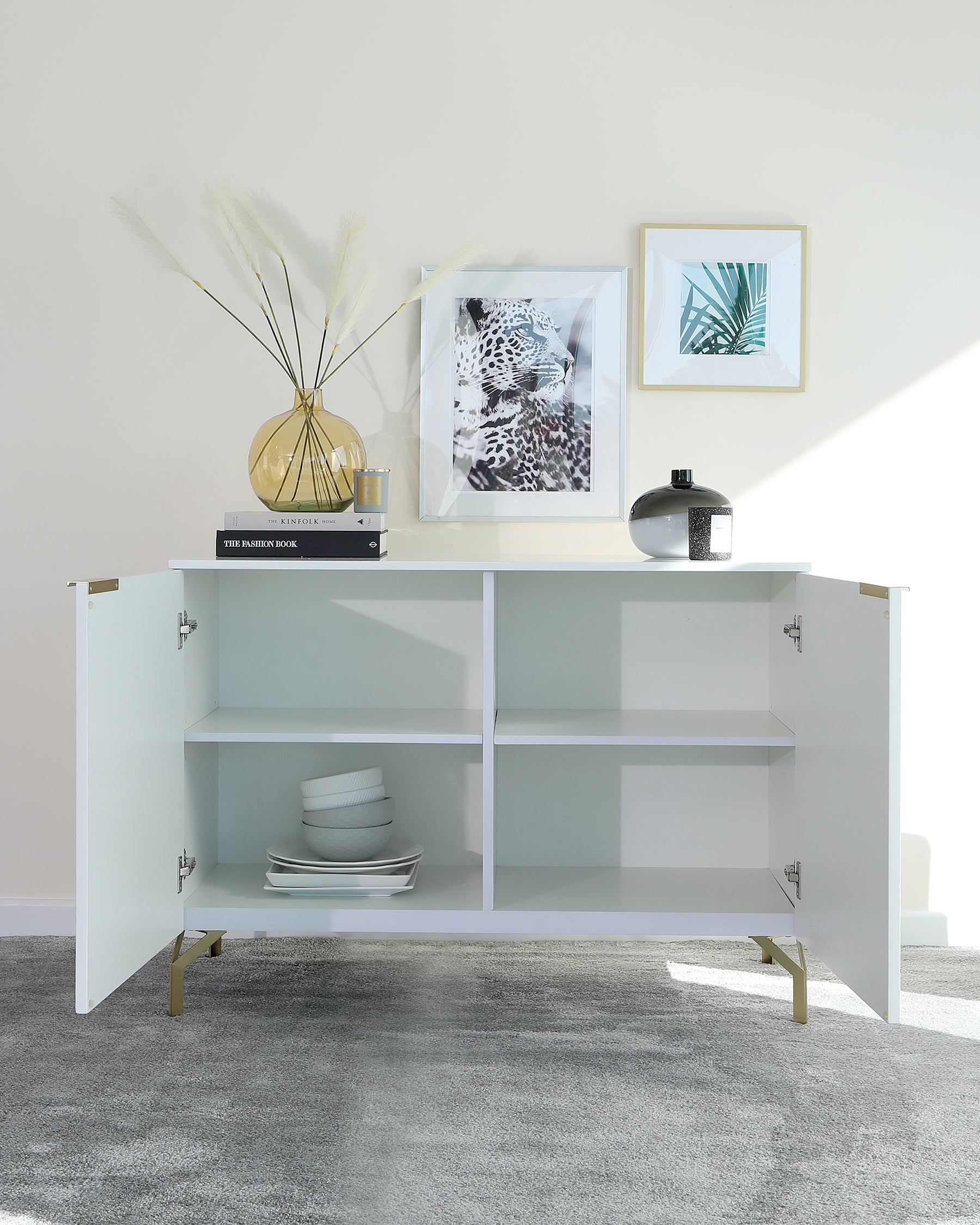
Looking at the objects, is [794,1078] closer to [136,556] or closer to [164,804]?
[164,804]

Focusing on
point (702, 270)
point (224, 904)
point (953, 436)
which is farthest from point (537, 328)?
point (224, 904)

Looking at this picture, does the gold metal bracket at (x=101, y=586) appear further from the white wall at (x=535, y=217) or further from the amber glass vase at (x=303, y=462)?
the white wall at (x=535, y=217)

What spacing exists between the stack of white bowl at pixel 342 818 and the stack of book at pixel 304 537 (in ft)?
1.62

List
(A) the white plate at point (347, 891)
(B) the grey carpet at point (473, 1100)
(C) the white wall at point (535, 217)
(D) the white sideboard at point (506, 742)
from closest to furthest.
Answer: (B) the grey carpet at point (473, 1100) → (D) the white sideboard at point (506, 742) → (A) the white plate at point (347, 891) → (C) the white wall at point (535, 217)

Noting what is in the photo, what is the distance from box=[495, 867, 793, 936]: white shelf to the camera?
2.01 metres

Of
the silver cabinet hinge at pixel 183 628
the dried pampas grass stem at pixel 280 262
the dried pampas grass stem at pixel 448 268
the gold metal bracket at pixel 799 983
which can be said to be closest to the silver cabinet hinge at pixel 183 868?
the silver cabinet hinge at pixel 183 628

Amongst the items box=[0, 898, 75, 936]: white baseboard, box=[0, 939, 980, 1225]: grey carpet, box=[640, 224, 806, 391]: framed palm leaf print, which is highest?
box=[640, 224, 806, 391]: framed palm leaf print

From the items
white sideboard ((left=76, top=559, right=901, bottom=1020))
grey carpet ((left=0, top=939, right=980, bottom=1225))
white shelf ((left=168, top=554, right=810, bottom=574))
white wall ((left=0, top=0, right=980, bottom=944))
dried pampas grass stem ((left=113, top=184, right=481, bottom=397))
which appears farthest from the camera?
white wall ((left=0, top=0, right=980, bottom=944))

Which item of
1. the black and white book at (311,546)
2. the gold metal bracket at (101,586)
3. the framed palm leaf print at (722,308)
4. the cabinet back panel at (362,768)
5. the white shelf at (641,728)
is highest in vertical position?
the framed palm leaf print at (722,308)

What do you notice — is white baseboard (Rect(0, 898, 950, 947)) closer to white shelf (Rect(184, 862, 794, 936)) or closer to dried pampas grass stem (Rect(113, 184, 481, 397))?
white shelf (Rect(184, 862, 794, 936))

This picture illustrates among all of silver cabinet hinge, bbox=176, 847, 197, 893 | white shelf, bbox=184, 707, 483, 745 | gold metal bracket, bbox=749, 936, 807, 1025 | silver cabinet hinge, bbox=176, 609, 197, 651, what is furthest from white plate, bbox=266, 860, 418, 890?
gold metal bracket, bbox=749, 936, 807, 1025

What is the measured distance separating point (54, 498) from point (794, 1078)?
2.08 m

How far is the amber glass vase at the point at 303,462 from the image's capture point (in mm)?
2131

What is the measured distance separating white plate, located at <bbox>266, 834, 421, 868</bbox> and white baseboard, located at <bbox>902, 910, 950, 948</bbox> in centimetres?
124
